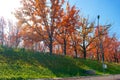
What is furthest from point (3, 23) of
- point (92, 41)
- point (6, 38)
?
point (92, 41)

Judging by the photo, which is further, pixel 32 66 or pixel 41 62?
pixel 41 62

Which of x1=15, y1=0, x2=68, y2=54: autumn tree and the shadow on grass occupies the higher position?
x1=15, y1=0, x2=68, y2=54: autumn tree

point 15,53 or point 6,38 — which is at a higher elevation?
point 6,38

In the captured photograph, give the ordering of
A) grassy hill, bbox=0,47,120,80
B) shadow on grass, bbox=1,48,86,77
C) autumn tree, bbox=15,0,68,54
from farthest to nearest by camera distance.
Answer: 1. autumn tree, bbox=15,0,68,54
2. shadow on grass, bbox=1,48,86,77
3. grassy hill, bbox=0,47,120,80

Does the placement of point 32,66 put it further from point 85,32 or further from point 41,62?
point 85,32

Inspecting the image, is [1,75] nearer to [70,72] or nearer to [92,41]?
[70,72]

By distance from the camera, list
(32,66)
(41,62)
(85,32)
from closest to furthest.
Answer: (32,66) < (41,62) < (85,32)

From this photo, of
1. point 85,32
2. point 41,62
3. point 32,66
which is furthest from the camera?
point 85,32

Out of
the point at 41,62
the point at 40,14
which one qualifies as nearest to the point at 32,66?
the point at 41,62

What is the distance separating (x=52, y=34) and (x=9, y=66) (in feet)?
40.7

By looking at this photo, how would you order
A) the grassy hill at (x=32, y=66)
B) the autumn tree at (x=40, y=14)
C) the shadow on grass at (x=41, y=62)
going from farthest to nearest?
1. the autumn tree at (x=40, y=14)
2. the shadow on grass at (x=41, y=62)
3. the grassy hill at (x=32, y=66)

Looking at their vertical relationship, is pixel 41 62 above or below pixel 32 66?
above

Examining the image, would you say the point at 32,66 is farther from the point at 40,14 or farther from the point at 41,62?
the point at 40,14

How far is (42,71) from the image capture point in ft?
80.6
